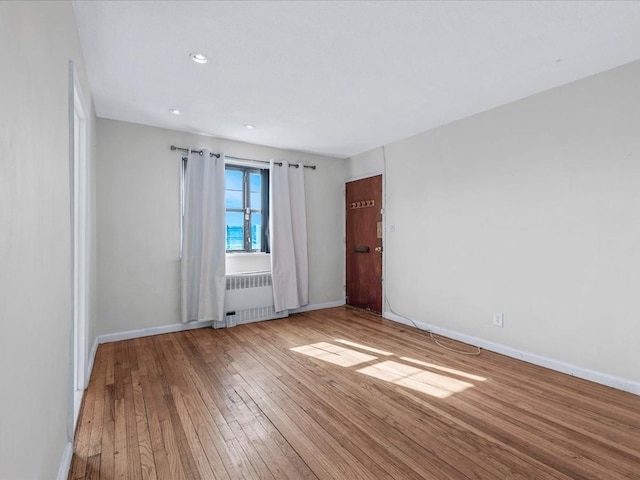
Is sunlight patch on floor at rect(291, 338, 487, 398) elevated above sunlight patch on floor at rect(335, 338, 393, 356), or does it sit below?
below

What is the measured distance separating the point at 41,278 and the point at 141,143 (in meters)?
3.11

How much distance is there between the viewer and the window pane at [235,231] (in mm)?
4527

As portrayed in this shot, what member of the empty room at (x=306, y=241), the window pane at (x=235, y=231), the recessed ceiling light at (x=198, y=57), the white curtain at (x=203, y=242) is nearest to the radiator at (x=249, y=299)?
the empty room at (x=306, y=241)

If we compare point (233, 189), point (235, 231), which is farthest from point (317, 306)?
point (233, 189)

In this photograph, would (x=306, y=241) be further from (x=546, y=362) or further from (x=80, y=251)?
(x=546, y=362)

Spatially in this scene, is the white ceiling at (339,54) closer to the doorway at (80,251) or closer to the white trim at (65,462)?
the doorway at (80,251)

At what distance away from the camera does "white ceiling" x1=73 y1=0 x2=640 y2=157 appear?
1889 mm

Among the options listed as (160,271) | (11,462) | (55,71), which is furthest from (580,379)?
(160,271)

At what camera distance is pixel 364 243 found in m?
5.02

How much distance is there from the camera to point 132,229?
12.2ft

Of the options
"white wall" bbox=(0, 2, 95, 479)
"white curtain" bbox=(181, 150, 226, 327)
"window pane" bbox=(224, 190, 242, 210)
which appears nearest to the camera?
"white wall" bbox=(0, 2, 95, 479)

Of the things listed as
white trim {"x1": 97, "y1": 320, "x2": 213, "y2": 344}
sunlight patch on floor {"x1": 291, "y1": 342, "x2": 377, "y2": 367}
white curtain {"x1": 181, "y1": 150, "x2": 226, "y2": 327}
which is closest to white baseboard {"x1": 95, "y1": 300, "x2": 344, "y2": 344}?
A: white trim {"x1": 97, "y1": 320, "x2": 213, "y2": 344}

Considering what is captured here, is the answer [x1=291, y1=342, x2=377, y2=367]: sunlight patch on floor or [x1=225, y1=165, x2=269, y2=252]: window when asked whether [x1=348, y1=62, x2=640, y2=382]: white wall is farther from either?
[x1=225, y1=165, x2=269, y2=252]: window

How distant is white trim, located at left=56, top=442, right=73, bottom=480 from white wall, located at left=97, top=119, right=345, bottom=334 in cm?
214
